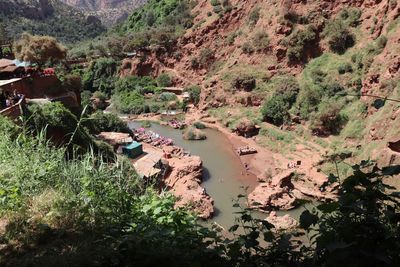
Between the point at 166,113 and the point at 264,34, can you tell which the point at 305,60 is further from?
the point at 166,113

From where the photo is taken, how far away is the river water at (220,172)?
18273 mm

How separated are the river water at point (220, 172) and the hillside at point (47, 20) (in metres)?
61.3

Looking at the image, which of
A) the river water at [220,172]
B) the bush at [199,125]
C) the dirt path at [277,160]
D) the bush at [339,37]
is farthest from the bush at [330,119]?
the bush at [199,125]

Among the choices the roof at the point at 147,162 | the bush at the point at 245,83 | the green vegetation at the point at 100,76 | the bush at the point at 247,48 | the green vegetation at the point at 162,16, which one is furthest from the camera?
the green vegetation at the point at 162,16

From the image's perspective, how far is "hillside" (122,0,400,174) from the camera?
2464cm

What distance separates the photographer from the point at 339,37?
106 feet

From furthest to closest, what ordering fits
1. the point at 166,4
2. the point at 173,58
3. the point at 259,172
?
the point at 166,4 < the point at 173,58 < the point at 259,172

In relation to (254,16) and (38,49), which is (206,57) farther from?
(38,49)

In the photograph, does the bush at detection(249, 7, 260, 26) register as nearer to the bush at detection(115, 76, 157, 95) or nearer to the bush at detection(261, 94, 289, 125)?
the bush at detection(261, 94, 289, 125)

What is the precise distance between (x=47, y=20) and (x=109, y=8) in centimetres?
7336

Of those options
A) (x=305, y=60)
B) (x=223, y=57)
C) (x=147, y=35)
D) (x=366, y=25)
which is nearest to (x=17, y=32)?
(x=147, y=35)

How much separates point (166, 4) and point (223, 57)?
2065 cm

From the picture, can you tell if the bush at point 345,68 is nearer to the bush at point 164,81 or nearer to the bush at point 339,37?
the bush at point 339,37

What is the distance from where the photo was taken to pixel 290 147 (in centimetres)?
2647
